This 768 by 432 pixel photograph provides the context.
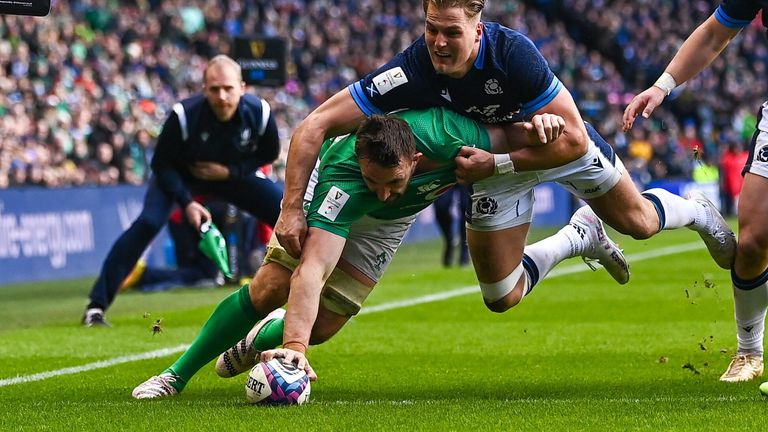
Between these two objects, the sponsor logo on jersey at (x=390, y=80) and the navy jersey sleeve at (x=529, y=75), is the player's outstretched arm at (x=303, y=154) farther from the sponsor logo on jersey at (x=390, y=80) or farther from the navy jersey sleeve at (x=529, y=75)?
the navy jersey sleeve at (x=529, y=75)

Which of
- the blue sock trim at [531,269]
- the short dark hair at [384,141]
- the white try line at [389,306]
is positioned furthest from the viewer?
the white try line at [389,306]

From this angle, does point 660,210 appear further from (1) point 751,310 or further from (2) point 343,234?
(2) point 343,234

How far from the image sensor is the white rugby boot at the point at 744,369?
24.4ft

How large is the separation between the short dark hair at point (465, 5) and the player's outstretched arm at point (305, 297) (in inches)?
44.9

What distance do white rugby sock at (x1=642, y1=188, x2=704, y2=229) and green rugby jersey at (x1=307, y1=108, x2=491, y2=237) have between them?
140cm

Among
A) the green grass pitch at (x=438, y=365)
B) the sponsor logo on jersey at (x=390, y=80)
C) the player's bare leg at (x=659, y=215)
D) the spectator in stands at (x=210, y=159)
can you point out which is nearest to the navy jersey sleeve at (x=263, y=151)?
the spectator in stands at (x=210, y=159)

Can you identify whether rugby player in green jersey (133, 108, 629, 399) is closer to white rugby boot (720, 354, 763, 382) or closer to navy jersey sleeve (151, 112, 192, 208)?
white rugby boot (720, 354, 763, 382)

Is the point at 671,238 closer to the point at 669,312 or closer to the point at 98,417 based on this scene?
the point at 669,312

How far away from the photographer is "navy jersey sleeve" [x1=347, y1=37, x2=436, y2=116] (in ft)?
21.6

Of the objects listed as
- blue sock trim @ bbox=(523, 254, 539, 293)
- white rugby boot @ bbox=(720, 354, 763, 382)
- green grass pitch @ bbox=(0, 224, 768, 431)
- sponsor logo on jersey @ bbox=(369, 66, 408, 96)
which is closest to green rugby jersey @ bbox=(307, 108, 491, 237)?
sponsor logo on jersey @ bbox=(369, 66, 408, 96)

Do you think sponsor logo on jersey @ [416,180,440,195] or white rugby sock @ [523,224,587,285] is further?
white rugby sock @ [523,224,587,285]

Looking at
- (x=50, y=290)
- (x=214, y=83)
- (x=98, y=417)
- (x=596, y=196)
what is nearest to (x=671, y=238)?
(x=50, y=290)

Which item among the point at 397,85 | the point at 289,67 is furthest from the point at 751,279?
the point at 289,67

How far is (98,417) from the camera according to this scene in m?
6.23
